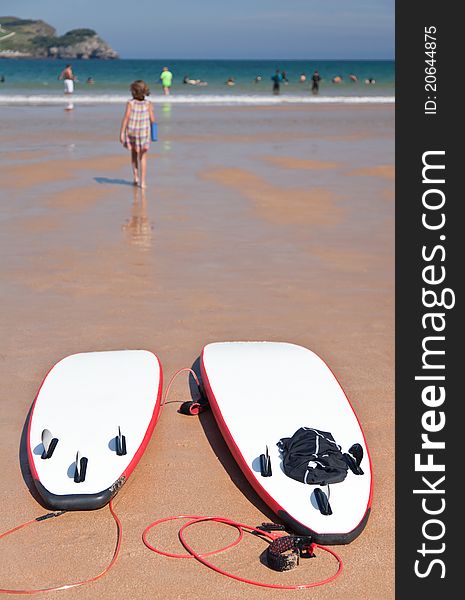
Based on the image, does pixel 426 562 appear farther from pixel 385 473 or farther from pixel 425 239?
pixel 425 239

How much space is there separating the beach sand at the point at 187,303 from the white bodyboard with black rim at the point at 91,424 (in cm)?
12

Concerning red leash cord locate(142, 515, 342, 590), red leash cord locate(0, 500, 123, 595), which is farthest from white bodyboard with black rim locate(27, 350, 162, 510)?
red leash cord locate(142, 515, 342, 590)

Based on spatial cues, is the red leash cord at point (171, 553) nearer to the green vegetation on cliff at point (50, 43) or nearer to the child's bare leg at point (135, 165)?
the child's bare leg at point (135, 165)

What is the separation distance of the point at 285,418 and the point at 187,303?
99.9 inches

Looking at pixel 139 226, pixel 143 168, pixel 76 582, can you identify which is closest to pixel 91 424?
pixel 76 582

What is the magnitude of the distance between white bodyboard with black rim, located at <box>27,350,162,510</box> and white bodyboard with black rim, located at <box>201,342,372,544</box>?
46 centimetres

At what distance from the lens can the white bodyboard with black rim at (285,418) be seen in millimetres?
3998

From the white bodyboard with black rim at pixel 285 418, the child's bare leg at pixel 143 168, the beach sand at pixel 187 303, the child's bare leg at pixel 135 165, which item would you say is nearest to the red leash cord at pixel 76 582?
the beach sand at pixel 187 303

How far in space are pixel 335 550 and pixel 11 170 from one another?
1115 cm

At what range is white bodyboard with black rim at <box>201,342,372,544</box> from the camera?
4.00 meters

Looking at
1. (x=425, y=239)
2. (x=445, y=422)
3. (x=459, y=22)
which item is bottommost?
(x=445, y=422)

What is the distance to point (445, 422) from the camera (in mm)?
4477

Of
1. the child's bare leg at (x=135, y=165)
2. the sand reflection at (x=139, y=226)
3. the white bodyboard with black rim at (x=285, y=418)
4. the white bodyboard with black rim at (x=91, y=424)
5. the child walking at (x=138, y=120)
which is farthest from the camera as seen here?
the child's bare leg at (x=135, y=165)

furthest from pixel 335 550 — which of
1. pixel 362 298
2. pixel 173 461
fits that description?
pixel 362 298
